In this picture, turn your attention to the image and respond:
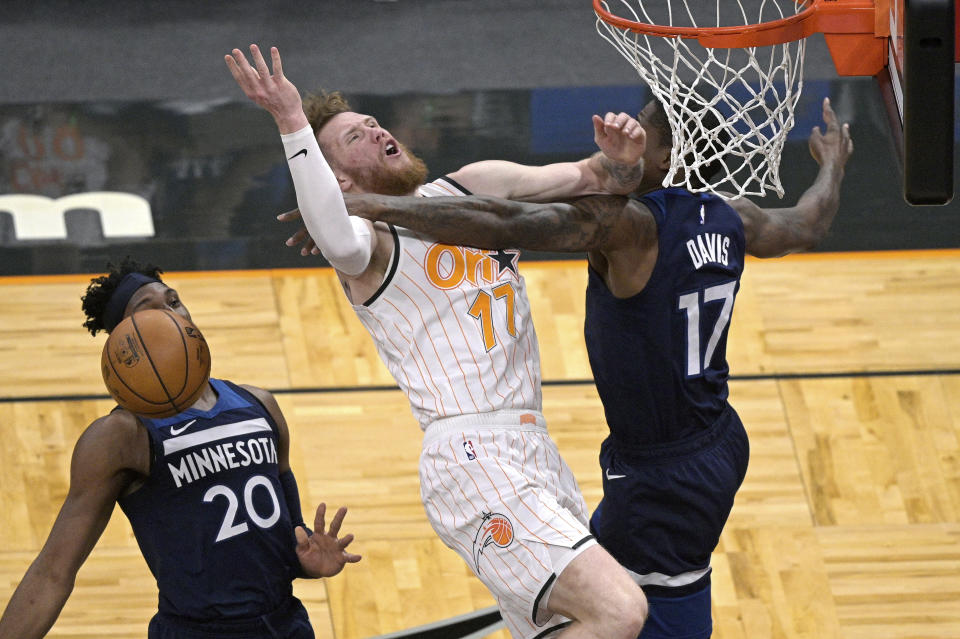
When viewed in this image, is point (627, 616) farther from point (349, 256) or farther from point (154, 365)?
point (154, 365)

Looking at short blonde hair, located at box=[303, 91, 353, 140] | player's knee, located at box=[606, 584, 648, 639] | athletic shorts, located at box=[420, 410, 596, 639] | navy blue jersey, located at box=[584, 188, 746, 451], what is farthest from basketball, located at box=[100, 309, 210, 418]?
player's knee, located at box=[606, 584, 648, 639]

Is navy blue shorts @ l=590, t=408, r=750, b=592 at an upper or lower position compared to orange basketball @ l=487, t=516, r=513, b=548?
lower

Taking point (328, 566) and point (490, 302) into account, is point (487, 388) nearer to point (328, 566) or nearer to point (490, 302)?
point (490, 302)

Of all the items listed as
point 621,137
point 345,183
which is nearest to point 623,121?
point 621,137

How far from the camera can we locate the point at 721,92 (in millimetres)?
3941

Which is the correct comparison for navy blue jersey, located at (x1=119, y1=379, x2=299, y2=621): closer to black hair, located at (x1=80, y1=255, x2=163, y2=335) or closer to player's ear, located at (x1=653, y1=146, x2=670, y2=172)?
black hair, located at (x1=80, y1=255, x2=163, y2=335)

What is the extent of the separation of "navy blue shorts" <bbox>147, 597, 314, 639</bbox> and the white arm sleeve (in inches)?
47.4

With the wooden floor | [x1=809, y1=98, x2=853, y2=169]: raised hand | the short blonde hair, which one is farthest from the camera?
the wooden floor

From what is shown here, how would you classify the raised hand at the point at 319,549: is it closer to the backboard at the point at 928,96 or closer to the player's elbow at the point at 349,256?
the player's elbow at the point at 349,256

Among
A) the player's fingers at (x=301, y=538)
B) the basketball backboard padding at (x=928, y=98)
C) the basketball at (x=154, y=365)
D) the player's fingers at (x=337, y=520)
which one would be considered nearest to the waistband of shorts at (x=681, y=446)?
the player's fingers at (x=337, y=520)

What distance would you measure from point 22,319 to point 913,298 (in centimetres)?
458

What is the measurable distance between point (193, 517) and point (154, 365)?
513mm

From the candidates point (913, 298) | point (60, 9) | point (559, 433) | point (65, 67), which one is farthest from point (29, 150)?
point (913, 298)

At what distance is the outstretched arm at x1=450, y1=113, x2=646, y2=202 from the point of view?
3.87m
